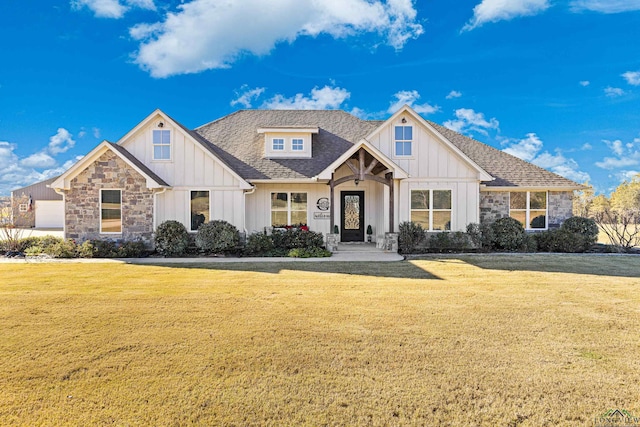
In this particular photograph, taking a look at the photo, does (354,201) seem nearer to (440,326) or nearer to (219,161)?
(219,161)

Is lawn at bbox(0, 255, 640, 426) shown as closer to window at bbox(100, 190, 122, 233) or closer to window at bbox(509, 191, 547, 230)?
window at bbox(100, 190, 122, 233)

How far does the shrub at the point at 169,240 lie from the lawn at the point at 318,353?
5.45 metres

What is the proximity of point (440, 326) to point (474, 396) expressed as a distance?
1.93 m

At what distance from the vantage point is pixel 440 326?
5.25 metres

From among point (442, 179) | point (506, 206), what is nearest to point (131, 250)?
A: point (442, 179)

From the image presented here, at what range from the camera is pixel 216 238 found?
45.6ft

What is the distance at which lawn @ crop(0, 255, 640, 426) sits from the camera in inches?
124

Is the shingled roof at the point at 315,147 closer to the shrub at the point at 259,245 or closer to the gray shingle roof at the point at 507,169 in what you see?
the gray shingle roof at the point at 507,169

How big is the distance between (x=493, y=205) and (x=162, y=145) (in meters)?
15.4

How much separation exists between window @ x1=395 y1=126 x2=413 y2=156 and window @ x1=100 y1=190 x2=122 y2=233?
1217 centimetres

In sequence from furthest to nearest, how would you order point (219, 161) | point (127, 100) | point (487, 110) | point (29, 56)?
1. point (487, 110)
2. point (127, 100)
3. point (29, 56)
4. point (219, 161)

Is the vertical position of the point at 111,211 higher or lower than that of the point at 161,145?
lower

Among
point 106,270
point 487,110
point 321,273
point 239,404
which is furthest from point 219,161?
point 487,110
